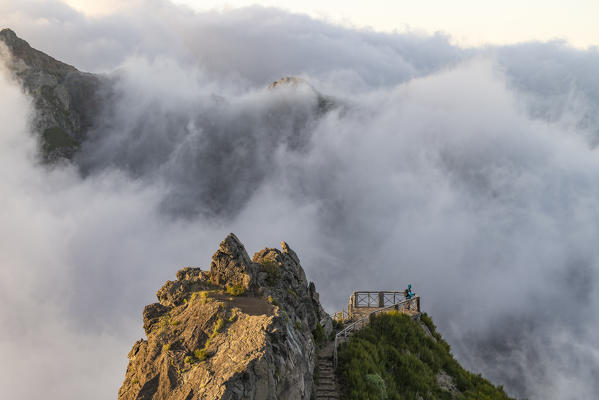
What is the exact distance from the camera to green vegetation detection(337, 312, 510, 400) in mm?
30156

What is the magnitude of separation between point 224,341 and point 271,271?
1076cm

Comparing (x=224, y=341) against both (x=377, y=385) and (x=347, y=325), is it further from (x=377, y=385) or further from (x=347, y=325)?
(x=347, y=325)

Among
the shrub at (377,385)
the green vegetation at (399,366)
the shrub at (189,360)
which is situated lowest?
the shrub at (189,360)

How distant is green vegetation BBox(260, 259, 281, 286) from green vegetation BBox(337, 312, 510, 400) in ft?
27.2

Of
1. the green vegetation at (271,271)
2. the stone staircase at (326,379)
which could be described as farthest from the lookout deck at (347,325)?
the green vegetation at (271,271)

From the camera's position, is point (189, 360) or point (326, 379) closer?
point (189, 360)

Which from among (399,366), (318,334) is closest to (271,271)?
(318,334)

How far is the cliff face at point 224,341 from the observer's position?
781 inches

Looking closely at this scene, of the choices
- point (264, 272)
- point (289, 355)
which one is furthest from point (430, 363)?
point (289, 355)

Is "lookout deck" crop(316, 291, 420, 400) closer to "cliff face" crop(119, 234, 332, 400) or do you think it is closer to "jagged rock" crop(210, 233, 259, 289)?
"cliff face" crop(119, 234, 332, 400)

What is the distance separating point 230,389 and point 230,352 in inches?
105

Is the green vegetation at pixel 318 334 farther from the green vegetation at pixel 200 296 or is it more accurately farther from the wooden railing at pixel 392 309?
the green vegetation at pixel 200 296

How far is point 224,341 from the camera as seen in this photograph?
22281 mm

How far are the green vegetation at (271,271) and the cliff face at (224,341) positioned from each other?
0.08 metres
